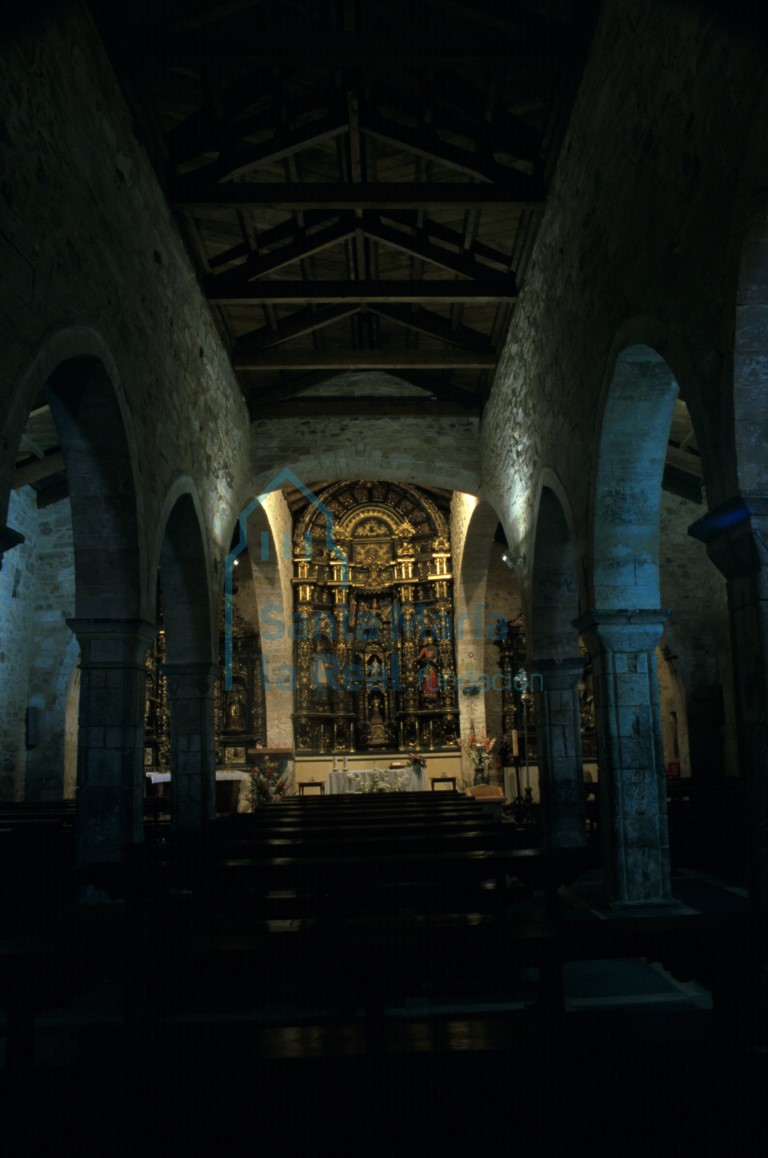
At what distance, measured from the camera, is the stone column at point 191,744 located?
33.2 ft

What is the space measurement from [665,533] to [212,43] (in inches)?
400

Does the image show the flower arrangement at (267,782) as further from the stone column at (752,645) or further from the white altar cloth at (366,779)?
the stone column at (752,645)

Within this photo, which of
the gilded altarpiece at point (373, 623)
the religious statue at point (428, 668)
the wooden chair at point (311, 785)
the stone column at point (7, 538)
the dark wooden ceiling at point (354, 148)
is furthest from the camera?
the religious statue at point (428, 668)

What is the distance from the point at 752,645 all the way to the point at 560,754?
6.00 m

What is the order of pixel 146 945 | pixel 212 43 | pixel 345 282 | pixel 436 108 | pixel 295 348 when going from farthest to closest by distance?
1. pixel 295 348
2. pixel 345 282
3. pixel 436 108
4. pixel 212 43
5. pixel 146 945

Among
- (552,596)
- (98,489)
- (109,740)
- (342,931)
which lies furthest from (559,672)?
(342,931)

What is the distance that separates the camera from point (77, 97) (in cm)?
569

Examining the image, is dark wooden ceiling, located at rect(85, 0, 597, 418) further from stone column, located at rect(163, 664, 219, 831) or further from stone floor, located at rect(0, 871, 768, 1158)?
stone floor, located at rect(0, 871, 768, 1158)

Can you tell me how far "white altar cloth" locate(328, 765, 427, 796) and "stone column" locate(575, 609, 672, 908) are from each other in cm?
957

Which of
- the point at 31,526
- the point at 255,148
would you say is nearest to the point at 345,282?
the point at 255,148

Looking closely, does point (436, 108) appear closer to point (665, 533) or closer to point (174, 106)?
point (174, 106)

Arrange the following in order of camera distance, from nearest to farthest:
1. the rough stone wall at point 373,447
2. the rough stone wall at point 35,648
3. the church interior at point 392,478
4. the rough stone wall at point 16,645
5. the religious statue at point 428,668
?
the church interior at point 392,478 → the rough stone wall at point 373,447 → the rough stone wall at point 16,645 → the rough stone wall at point 35,648 → the religious statue at point 428,668

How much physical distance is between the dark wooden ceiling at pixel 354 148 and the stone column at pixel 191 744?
13.6 feet

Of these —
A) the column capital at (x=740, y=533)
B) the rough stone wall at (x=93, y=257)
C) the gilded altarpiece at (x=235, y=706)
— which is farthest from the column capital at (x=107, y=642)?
the gilded altarpiece at (x=235, y=706)
